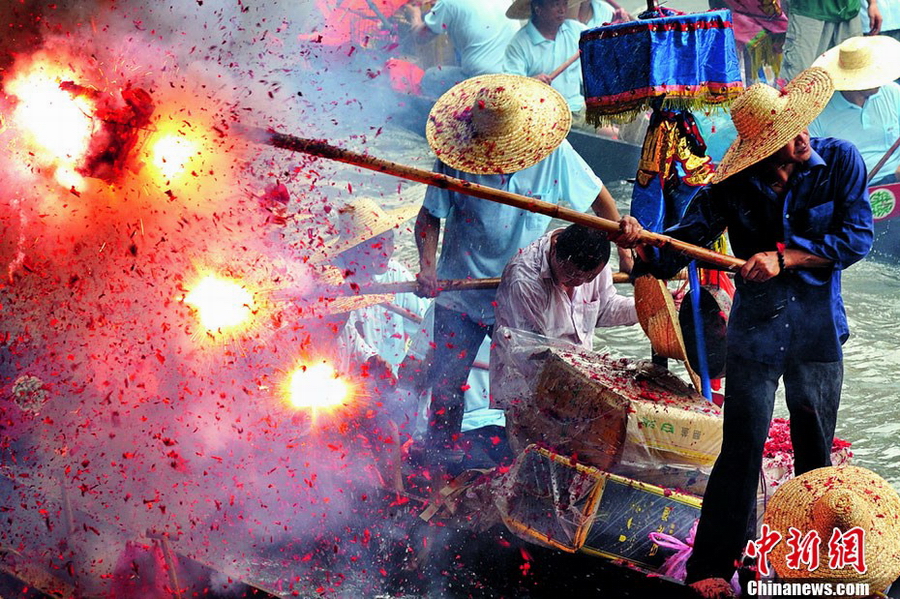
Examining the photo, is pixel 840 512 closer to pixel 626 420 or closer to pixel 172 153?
pixel 626 420

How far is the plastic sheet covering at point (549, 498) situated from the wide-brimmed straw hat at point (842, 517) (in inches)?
30.8

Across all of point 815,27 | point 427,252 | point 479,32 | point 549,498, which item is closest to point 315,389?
point 427,252

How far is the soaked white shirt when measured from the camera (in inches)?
177

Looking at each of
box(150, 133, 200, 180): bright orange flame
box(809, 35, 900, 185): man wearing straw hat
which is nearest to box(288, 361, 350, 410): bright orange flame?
box(150, 133, 200, 180): bright orange flame

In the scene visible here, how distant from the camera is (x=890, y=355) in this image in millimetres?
6824

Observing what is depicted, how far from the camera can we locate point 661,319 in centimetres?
425

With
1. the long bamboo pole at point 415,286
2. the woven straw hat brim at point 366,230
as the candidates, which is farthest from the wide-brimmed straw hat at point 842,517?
the woven straw hat brim at point 366,230

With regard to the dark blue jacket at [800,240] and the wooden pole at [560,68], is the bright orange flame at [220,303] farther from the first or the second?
the wooden pole at [560,68]

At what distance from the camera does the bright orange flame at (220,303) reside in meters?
5.10

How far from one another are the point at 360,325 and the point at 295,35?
154 inches

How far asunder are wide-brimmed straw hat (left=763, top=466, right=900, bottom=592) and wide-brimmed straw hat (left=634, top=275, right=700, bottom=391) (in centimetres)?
92

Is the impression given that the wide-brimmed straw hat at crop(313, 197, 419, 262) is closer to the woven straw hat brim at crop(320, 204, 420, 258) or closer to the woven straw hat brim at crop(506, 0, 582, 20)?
the woven straw hat brim at crop(320, 204, 420, 258)

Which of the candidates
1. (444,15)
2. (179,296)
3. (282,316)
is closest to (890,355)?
(282,316)

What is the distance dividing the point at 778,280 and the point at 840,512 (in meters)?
0.90
